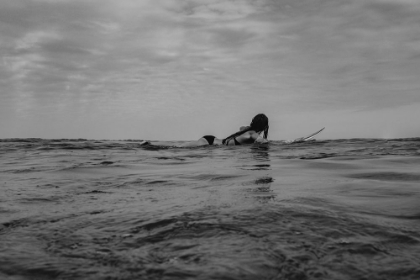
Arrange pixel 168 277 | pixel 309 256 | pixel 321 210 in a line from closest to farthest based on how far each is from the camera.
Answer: pixel 168 277
pixel 309 256
pixel 321 210

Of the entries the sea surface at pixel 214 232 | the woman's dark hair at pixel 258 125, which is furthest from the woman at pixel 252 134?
the sea surface at pixel 214 232

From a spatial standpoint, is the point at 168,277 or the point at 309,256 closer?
the point at 168,277

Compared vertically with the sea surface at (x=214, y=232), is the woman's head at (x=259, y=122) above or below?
above

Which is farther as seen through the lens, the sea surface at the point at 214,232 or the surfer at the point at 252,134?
the surfer at the point at 252,134

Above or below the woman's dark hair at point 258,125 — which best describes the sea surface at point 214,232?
below

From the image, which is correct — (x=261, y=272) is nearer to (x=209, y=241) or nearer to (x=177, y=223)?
(x=209, y=241)

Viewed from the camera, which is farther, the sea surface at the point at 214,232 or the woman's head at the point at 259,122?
the woman's head at the point at 259,122

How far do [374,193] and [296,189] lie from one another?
0.99 meters

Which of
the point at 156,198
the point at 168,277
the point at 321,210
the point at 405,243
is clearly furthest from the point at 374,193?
the point at 168,277

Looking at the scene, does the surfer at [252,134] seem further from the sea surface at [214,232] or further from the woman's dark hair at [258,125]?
the sea surface at [214,232]

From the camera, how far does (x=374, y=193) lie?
479cm

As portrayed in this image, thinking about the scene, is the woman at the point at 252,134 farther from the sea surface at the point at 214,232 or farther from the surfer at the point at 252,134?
the sea surface at the point at 214,232

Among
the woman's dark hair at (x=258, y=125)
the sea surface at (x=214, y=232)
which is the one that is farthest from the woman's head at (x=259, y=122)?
the sea surface at (x=214, y=232)

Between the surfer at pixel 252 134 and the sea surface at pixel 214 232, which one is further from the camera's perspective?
the surfer at pixel 252 134
